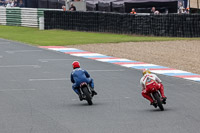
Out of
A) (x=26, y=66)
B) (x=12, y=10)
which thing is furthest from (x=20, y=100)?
(x=12, y=10)

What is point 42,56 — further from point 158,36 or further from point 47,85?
point 158,36

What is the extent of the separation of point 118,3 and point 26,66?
73.1ft

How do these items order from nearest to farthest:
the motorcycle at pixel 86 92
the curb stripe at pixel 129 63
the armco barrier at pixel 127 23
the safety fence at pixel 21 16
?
the motorcycle at pixel 86 92 < the curb stripe at pixel 129 63 < the armco barrier at pixel 127 23 < the safety fence at pixel 21 16

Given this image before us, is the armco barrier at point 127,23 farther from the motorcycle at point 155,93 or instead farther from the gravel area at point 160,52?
the motorcycle at point 155,93

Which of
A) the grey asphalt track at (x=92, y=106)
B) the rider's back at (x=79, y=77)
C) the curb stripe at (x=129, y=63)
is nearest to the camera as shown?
the grey asphalt track at (x=92, y=106)

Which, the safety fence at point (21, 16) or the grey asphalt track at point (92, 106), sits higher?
the safety fence at point (21, 16)

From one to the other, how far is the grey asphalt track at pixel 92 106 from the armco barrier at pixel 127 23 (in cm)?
1186

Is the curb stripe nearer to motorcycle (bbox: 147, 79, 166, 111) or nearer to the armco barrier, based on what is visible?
motorcycle (bbox: 147, 79, 166, 111)

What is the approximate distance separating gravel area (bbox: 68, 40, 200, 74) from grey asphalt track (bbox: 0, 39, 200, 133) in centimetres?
265

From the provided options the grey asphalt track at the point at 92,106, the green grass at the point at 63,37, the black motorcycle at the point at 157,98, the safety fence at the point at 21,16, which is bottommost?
the grey asphalt track at the point at 92,106

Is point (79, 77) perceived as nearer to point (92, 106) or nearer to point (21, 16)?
point (92, 106)

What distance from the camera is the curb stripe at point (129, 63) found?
19.6 metres

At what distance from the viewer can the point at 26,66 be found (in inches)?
878

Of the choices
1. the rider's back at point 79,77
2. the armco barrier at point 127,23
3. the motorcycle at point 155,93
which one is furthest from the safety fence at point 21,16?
the motorcycle at point 155,93
